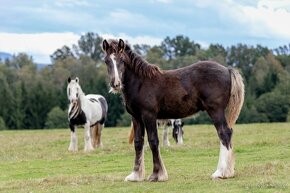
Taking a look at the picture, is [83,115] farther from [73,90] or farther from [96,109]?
[96,109]

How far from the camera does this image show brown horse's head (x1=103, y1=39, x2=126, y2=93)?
33.6 ft

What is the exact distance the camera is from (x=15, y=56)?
12594 centimetres

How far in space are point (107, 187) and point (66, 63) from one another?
102m

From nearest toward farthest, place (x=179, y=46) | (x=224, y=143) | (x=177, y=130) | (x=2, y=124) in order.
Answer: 1. (x=224, y=143)
2. (x=177, y=130)
3. (x=2, y=124)
4. (x=179, y=46)

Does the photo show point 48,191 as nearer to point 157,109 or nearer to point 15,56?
point 157,109

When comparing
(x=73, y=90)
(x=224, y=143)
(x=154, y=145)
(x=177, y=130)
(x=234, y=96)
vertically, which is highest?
(x=234, y=96)

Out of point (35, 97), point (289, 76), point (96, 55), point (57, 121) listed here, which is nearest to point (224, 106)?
point (57, 121)

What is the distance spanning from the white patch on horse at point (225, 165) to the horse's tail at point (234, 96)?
58cm

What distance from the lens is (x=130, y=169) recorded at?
44.7 feet

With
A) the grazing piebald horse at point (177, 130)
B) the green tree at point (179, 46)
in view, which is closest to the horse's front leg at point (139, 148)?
the grazing piebald horse at point (177, 130)

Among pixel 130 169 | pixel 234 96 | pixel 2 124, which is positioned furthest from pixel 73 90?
pixel 2 124

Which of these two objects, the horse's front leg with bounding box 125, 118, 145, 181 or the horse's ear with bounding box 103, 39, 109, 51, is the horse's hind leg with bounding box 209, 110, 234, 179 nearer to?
the horse's front leg with bounding box 125, 118, 145, 181

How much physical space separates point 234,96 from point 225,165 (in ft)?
4.55

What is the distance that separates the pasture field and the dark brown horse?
65 cm
